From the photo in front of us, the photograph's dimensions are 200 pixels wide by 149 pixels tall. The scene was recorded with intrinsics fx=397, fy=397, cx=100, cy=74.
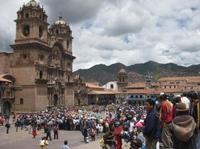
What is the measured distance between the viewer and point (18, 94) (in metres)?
55.0

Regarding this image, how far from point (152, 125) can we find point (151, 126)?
3cm

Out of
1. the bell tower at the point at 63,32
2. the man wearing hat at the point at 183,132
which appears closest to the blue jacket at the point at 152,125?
the man wearing hat at the point at 183,132

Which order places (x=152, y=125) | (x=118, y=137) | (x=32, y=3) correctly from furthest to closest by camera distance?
1. (x=32, y=3)
2. (x=118, y=137)
3. (x=152, y=125)

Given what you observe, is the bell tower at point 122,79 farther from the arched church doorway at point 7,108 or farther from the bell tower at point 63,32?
the arched church doorway at point 7,108

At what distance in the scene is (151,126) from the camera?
7086 millimetres

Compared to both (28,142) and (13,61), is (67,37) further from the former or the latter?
(28,142)

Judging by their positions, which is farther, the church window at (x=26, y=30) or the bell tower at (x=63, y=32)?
the bell tower at (x=63, y=32)

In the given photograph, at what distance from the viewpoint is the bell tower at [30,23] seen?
181 ft

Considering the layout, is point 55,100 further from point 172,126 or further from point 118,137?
point 172,126

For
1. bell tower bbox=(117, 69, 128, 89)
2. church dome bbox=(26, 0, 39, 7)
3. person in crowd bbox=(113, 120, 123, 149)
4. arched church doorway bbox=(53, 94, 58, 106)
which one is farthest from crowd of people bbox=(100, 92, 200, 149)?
bell tower bbox=(117, 69, 128, 89)

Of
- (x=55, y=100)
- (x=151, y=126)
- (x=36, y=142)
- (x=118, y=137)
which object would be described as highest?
(x=55, y=100)

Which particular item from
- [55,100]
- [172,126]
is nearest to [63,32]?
[55,100]

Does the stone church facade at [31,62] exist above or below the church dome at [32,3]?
below

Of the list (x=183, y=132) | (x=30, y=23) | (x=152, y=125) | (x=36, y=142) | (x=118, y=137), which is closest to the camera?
(x=183, y=132)
